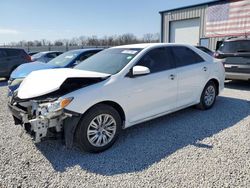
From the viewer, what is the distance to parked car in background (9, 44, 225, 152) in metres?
3.11

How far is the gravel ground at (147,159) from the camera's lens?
2.71 m

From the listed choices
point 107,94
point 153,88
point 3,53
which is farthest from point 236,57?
point 3,53

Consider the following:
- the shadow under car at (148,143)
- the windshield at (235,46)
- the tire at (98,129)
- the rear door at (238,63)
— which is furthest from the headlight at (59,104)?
the windshield at (235,46)

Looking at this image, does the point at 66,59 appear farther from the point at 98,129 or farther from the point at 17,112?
the point at 98,129

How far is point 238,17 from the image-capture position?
1630 cm

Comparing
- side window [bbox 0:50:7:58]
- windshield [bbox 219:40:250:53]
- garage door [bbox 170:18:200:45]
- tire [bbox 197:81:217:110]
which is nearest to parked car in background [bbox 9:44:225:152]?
tire [bbox 197:81:217:110]

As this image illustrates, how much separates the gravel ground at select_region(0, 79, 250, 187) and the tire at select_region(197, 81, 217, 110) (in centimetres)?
72

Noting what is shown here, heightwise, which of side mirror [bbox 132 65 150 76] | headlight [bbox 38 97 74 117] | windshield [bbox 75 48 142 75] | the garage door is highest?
the garage door

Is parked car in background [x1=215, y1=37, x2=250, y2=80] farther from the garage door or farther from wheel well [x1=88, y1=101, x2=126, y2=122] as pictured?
the garage door

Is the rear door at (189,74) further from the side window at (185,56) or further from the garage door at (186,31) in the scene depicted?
the garage door at (186,31)

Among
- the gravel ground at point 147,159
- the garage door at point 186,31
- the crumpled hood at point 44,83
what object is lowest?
the gravel ground at point 147,159

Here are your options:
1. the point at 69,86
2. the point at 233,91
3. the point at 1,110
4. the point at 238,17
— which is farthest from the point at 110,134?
the point at 238,17

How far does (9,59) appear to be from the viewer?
35.9 feet

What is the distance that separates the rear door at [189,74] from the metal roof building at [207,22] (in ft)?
39.0
